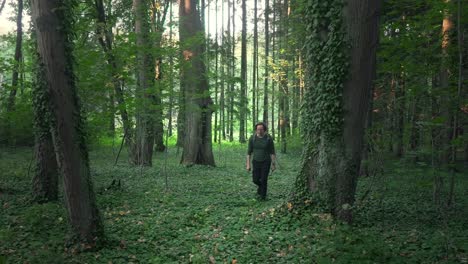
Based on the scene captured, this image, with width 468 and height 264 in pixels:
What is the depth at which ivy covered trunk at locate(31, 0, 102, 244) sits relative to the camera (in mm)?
5152

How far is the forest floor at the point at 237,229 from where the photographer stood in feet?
16.6

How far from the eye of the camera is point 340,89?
6238mm

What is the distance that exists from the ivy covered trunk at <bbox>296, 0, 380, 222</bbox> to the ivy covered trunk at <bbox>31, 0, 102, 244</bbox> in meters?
3.99

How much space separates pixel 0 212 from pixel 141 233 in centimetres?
312

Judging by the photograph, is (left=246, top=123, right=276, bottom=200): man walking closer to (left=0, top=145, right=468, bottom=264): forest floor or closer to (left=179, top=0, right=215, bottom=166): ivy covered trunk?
(left=0, top=145, right=468, bottom=264): forest floor

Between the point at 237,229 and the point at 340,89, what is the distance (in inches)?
126

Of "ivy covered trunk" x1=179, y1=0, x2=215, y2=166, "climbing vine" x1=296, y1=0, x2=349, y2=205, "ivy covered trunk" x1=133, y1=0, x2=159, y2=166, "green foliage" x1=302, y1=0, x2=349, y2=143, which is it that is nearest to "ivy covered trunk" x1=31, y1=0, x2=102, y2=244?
"climbing vine" x1=296, y1=0, x2=349, y2=205

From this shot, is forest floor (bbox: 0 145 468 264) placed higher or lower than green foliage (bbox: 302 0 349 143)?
lower

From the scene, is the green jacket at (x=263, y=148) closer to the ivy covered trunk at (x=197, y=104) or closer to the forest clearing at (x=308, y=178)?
the forest clearing at (x=308, y=178)

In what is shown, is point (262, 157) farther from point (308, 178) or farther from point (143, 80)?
point (143, 80)

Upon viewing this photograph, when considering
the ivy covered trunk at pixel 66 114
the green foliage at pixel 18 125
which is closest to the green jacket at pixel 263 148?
Answer: the ivy covered trunk at pixel 66 114

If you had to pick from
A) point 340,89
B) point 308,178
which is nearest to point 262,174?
point 308,178

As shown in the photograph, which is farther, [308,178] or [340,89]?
[308,178]

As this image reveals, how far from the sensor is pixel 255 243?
589cm
